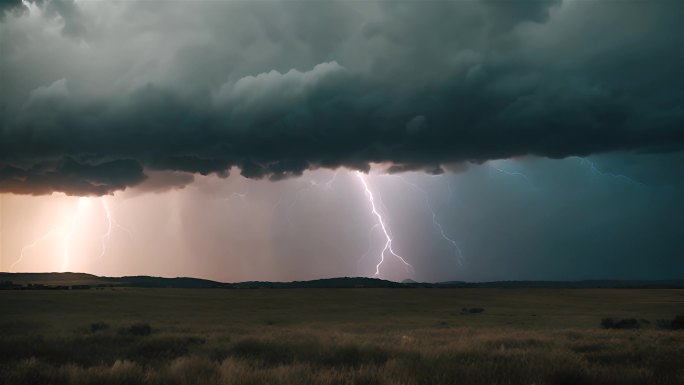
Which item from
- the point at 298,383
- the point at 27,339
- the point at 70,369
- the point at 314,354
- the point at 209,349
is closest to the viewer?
the point at 298,383

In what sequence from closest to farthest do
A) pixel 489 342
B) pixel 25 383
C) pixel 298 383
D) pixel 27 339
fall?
pixel 298 383 → pixel 25 383 → pixel 27 339 → pixel 489 342

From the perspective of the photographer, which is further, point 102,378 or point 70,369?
point 70,369

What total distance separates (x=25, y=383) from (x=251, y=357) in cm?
513

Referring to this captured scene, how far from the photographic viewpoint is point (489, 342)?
62.8 ft

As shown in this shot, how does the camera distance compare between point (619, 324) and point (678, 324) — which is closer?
point (678, 324)

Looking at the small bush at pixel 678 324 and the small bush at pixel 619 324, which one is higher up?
the small bush at pixel 678 324

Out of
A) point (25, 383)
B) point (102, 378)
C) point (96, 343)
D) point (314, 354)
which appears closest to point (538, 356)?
point (314, 354)

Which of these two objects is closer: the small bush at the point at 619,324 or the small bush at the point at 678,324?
the small bush at the point at 678,324

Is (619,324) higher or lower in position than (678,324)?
lower

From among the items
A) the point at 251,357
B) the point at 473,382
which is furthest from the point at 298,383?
the point at 251,357

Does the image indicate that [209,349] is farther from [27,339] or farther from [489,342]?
[489,342]

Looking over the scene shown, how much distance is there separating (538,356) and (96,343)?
12845 mm

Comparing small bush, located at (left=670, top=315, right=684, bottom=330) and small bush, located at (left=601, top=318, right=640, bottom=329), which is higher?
small bush, located at (left=670, top=315, right=684, bottom=330)

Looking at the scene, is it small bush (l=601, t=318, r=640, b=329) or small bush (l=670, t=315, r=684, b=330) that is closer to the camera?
small bush (l=670, t=315, r=684, b=330)
